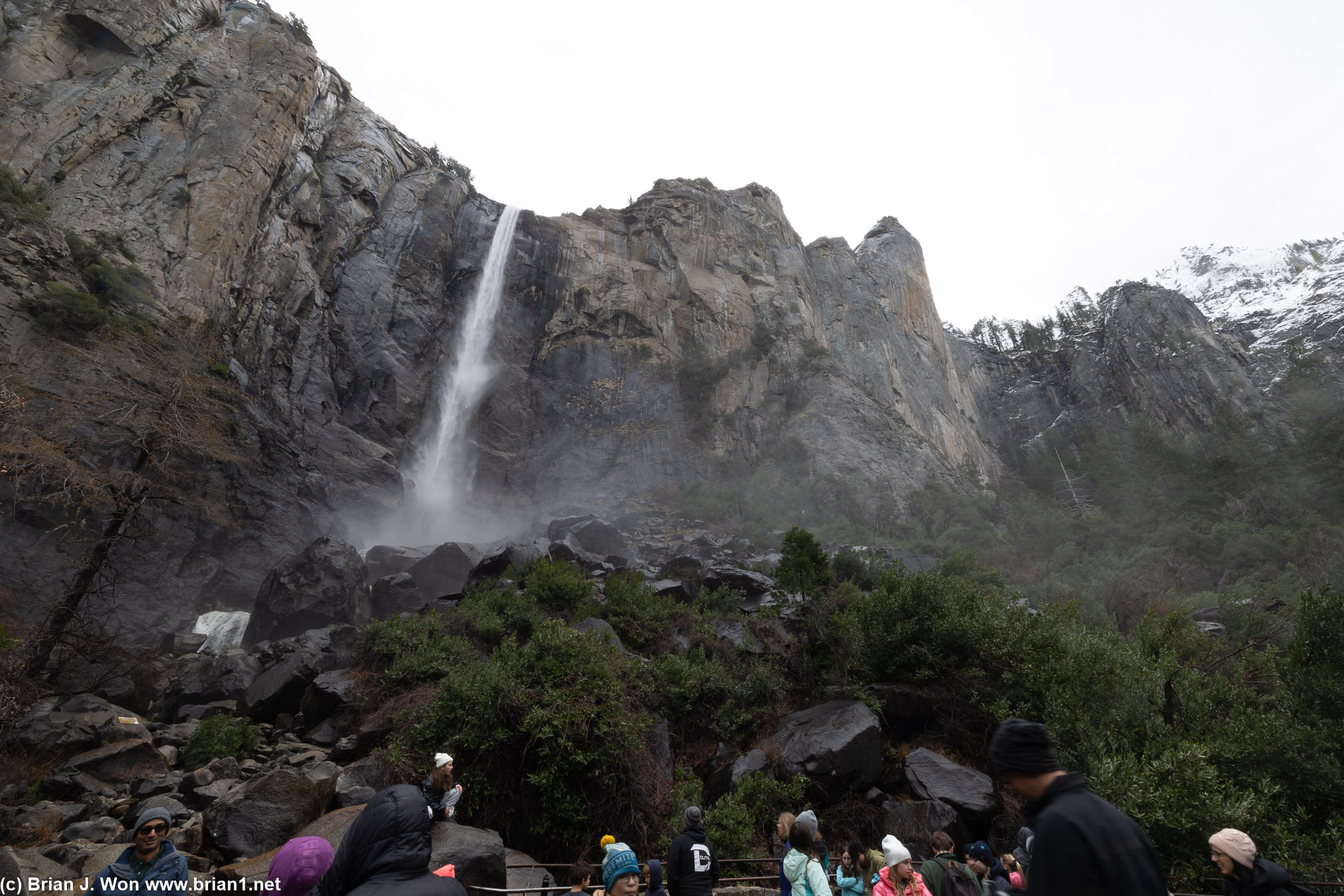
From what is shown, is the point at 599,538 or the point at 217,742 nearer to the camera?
the point at 217,742

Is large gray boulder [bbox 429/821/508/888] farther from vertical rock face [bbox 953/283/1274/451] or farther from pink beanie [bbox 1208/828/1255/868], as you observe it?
vertical rock face [bbox 953/283/1274/451]

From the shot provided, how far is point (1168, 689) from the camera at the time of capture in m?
9.60

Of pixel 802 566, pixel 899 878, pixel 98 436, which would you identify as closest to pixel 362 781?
pixel 899 878

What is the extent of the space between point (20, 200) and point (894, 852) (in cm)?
2939

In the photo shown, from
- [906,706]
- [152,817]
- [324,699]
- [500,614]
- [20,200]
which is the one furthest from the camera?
[20,200]

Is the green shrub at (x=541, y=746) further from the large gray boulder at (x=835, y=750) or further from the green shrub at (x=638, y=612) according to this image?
the green shrub at (x=638, y=612)

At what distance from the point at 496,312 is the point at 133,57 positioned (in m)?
20.2

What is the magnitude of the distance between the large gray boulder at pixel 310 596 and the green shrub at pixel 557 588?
6.00 m

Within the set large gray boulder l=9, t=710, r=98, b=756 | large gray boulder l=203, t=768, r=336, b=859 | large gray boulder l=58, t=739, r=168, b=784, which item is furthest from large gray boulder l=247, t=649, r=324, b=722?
large gray boulder l=203, t=768, r=336, b=859

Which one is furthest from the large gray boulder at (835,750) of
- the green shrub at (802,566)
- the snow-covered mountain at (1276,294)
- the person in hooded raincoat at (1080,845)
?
the snow-covered mountain at (1276,294)

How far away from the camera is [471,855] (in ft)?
19.1

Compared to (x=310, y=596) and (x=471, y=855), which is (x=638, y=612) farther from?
(x=310, y=596)

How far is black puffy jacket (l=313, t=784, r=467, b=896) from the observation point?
2889 millimetres

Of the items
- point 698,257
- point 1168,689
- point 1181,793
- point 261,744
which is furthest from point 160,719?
point 698,257
